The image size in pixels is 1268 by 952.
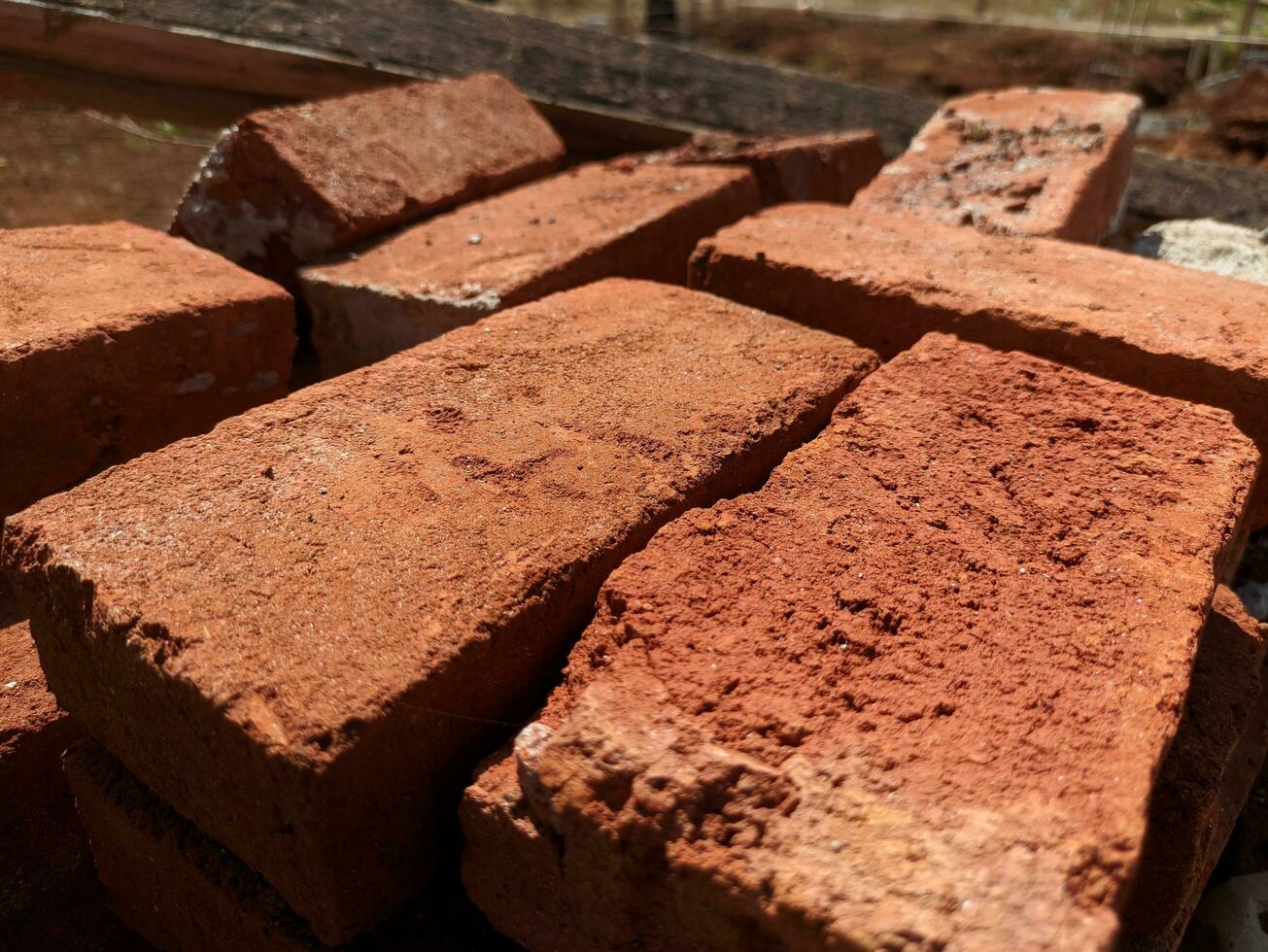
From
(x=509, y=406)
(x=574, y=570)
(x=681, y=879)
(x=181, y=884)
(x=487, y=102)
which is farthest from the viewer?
(x=487, y=102)

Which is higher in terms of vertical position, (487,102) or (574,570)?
(487,102)

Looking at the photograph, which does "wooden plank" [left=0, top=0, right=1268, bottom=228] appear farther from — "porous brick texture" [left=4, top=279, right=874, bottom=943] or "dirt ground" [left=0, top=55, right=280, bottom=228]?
"porous brick texture" [left=4, top=279, right=874, bottom=943]

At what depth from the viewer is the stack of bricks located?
1223 millimetres

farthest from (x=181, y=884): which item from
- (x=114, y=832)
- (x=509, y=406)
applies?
(x=509, y=406)

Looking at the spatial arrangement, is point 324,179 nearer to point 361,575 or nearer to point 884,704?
point 361,575

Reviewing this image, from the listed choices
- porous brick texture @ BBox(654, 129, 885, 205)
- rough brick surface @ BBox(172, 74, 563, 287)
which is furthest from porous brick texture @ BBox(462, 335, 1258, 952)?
porous brick texture @ BBox(654, 129, 885, 205)

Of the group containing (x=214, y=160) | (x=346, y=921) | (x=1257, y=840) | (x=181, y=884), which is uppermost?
(x=214, y=160)

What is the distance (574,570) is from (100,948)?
1.22 metres

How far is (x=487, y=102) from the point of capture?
3.49 meters

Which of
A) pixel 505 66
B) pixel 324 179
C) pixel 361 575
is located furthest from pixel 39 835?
pixel 505 66

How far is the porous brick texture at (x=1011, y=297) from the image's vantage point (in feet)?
6.72

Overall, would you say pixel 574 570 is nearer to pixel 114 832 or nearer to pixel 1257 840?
pixel 114 832

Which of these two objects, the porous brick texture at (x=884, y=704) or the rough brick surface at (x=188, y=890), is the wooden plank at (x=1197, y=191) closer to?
the porous brick texture at (x=884, y=704)

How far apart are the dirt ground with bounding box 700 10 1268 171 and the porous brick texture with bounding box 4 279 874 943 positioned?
4492 mm
